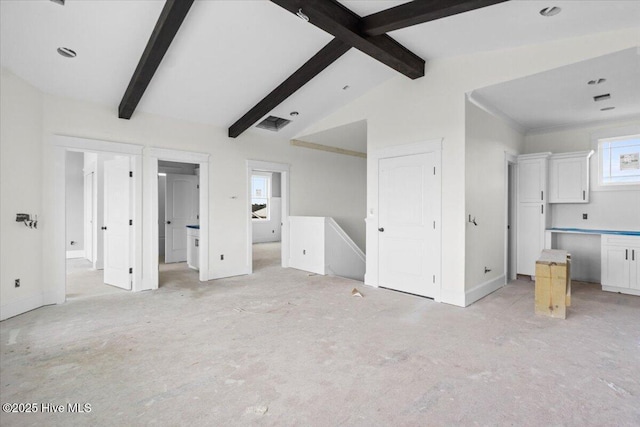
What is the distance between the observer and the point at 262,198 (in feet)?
37.0

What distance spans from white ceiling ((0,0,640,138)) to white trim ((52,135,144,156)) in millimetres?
542

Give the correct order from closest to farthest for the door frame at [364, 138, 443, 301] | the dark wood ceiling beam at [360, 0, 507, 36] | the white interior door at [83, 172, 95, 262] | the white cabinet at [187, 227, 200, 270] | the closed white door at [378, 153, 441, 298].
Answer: the dark wood ceiling beam at [360, 0, 507, 36] < the closed white door at [378, 153, 441, 298] < the door frame at [364, 138, 443, 301] < the white cabinet at [187, 227, 200, 270] < the white interior door at [83, 172, 95, 262]

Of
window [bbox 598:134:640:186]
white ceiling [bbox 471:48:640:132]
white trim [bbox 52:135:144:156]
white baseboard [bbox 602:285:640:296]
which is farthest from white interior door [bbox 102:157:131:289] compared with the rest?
window [bbox 598:134:640:186]

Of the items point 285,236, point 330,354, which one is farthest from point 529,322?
point 285,236

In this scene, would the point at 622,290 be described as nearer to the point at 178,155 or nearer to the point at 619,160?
the point at 619,160

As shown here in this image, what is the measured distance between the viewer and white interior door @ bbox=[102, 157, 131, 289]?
4.66 metres

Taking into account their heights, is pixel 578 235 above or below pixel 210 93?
below

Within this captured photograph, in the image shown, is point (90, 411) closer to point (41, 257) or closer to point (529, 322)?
point (41, 257)

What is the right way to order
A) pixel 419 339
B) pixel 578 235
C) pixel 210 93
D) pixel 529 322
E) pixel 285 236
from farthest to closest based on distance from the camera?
pixel 285 236
pixel 578 235
pixel 210 93
pixel 529 322
pixel 419 339

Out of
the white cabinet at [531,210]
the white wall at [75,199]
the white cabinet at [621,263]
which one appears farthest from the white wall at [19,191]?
the white cabinet at [621,263]

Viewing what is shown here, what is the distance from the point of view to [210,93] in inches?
175

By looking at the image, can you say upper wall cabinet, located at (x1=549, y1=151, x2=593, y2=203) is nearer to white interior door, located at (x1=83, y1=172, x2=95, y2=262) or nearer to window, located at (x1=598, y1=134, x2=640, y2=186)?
window, located at (x1=598, y1=134, x2=640, y2=186)

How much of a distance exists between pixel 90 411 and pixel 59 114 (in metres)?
3.78

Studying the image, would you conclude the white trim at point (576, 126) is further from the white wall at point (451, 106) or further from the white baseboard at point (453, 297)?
the white baseboard at point (453, 297)
